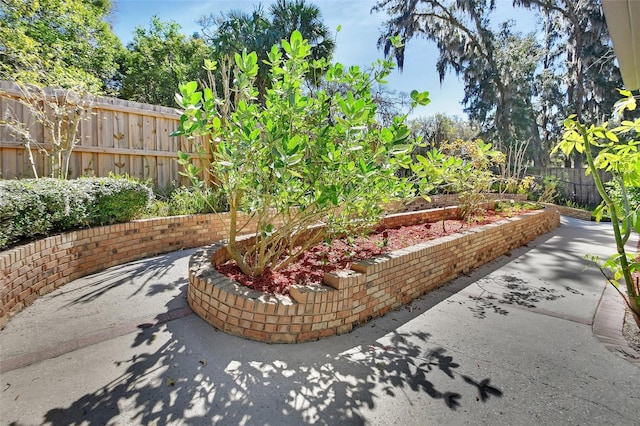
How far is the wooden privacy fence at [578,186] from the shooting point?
40.7 ft

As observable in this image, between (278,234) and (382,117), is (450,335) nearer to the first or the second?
(278,234)

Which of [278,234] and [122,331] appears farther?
[278,234]

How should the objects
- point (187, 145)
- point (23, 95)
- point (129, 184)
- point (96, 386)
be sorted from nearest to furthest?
point (96, 386) < point (129, 184) < point (23, 95) < point (187, 145)

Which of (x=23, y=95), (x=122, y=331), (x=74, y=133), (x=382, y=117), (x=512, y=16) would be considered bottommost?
(x=122, y=331)

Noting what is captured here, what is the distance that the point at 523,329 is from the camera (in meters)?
2.77

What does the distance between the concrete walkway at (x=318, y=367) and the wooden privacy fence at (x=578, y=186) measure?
12047mm

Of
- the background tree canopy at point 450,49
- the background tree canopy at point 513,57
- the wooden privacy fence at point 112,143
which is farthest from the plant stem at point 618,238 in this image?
the background tree canopy at point 513,57

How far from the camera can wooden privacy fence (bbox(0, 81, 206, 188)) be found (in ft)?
14.9

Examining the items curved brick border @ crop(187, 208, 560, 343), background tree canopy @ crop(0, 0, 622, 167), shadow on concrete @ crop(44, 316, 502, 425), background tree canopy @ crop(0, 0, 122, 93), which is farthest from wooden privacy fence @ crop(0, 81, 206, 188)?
background tree canopy @ crop(0, 0, 622, 167)

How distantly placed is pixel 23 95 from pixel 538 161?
19.6 m

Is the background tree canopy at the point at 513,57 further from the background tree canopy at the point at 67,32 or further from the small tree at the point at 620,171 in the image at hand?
the small tree at the point at 620,171

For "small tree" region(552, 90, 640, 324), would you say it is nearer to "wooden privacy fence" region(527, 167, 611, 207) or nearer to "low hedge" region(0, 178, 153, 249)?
"low hedge" region(0, 178, 153, 249)

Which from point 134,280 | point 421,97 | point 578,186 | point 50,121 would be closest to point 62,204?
point 134,280

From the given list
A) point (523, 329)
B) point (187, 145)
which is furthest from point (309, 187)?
point (187, 145)
